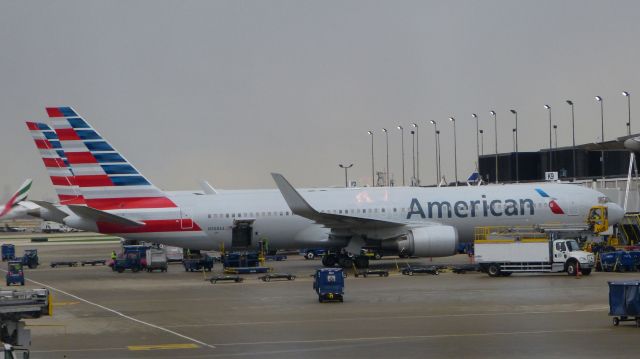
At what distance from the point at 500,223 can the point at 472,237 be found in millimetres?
1992

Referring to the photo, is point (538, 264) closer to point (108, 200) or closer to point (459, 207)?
point (459, 207)

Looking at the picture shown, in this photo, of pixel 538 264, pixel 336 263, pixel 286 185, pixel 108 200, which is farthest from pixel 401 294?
pixel 108 200

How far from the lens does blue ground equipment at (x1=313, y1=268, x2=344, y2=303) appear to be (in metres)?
34.4

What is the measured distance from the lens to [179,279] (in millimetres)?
49344

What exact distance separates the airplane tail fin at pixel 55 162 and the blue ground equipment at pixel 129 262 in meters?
12.5

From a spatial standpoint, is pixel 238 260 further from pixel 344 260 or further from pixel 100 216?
pixel 100 216

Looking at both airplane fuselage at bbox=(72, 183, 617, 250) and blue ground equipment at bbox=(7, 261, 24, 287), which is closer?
blue ground equipment at bbox=(7, 261, 24, 287)

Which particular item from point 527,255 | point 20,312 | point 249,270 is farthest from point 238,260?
point 20,312

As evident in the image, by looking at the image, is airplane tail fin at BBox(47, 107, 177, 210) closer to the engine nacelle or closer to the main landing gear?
the main landing gear

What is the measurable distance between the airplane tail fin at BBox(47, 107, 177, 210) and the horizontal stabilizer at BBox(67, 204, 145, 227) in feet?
4.10

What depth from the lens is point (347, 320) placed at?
93.3ft

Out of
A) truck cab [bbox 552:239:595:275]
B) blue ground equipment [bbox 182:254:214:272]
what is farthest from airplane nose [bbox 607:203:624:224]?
blue ground equipment [bbox 182:254:214:272]

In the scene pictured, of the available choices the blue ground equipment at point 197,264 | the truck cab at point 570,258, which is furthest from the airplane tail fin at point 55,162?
the truck cab at point 570,258

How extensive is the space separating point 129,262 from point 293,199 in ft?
40.3
